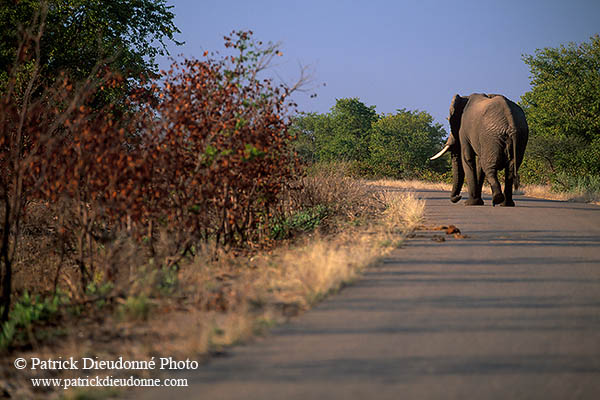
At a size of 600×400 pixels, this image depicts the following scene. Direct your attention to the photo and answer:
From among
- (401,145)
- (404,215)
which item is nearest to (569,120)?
(404,215)

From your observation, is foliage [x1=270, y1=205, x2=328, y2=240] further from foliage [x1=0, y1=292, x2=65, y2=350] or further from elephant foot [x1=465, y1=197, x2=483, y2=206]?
elephant foot [x1=465, y1=197, x2=483, y2=206]

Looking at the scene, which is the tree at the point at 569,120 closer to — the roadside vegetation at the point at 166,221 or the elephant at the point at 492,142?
the elephant at the point at 492,142

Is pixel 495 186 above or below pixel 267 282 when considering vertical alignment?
above

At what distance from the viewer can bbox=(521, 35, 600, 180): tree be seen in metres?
28.8

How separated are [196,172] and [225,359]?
4151 millimetres

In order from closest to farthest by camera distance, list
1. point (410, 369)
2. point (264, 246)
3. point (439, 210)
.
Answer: point (410, 369) < point (264, 246) < point (439, 210)

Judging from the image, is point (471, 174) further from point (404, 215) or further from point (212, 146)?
point (212, 146)

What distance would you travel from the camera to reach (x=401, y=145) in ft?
184

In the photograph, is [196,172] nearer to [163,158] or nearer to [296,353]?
[163,158]

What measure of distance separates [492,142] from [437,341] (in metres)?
12.3

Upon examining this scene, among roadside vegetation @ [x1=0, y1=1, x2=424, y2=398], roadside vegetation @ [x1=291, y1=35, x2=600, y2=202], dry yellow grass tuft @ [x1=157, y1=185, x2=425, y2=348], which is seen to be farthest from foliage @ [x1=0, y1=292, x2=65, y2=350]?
roadside vegetation @ [x1=291, y1=35, x2=600, y2=202]

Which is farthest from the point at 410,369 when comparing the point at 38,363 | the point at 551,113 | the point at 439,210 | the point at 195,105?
the point at 551,113

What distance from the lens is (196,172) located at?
7.65 metres

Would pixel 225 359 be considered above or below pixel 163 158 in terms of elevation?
below
